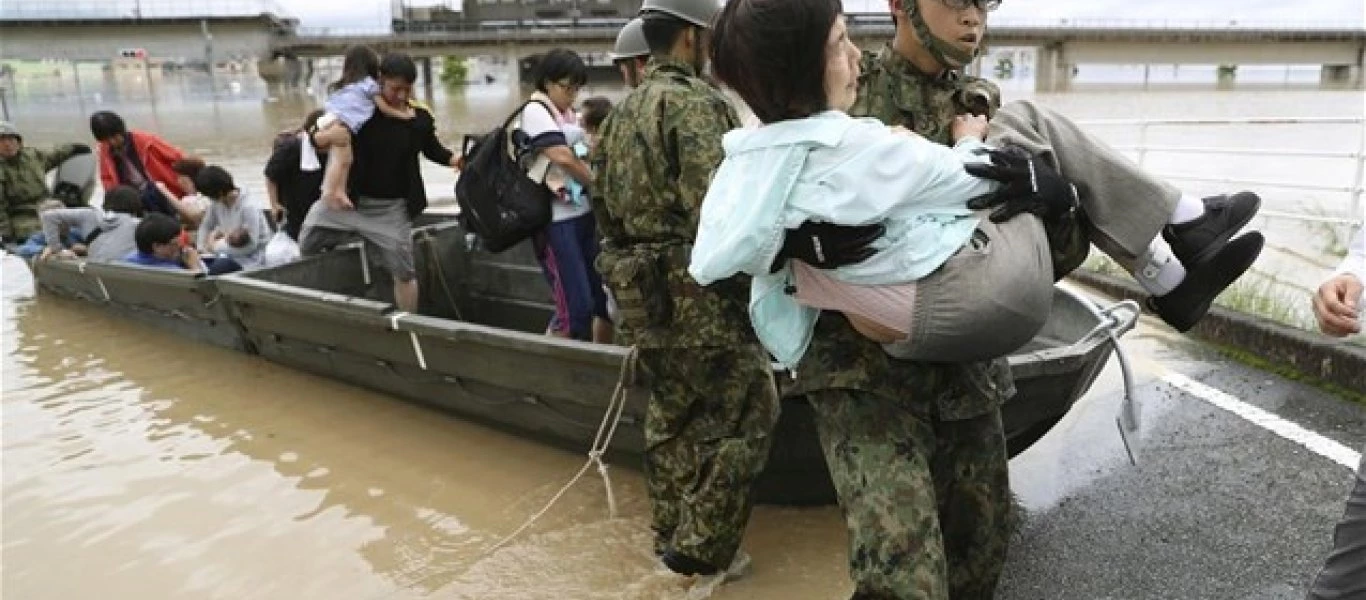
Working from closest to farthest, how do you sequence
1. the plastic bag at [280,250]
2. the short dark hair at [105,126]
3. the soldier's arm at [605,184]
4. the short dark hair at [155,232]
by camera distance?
1. the soldier's arm at [605,184]
2. the plastic bag at [280,250]
3. the short dark hair at [155,232]
4. the short dark hair at [105,126]

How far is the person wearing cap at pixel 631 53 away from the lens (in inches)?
143

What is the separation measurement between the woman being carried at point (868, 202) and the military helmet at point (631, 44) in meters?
1.73

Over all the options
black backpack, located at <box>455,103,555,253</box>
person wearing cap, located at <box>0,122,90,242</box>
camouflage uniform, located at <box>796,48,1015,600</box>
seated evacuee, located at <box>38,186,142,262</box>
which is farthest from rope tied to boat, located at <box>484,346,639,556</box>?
person wearing cap, located at <box>0,122,90,242</box>

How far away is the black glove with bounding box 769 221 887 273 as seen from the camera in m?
1.83

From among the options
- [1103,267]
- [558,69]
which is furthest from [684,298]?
[1103,267]

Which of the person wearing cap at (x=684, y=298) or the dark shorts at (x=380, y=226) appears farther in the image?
the dark shorts at (x=380, y=226)

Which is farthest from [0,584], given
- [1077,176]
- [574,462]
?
[1077,176]

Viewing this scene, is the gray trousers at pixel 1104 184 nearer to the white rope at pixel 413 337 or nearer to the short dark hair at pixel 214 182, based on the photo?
the white rope at pixel 413 337

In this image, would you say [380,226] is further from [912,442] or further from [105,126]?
[912,442]

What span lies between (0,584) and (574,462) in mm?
2234

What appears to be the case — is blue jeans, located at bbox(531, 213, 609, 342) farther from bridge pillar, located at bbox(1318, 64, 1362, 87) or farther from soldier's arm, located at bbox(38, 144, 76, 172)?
bridge pillar, located at bbox(1318, 64, 1362, 87)

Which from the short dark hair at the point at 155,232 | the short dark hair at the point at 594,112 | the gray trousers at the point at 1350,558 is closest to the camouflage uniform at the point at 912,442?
the gray trousers at the point at 1350,558

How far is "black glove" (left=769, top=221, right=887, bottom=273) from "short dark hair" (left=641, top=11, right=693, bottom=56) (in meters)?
1.46

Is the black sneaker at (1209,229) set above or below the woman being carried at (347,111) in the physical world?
below
